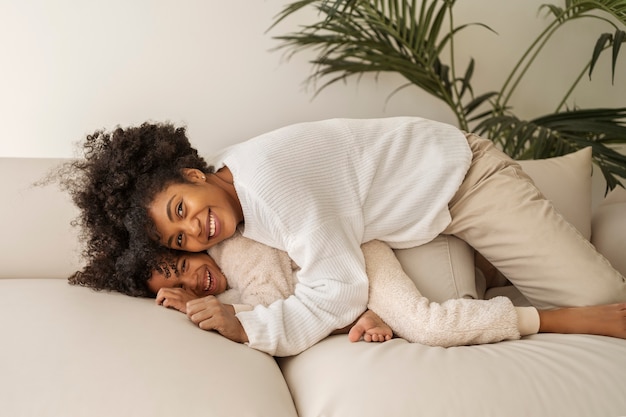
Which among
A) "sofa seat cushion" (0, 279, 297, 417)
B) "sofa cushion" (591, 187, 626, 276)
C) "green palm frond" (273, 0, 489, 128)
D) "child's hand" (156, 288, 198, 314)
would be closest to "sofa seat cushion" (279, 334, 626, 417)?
"sofa seat cushion" (0, 279, 297, 417)

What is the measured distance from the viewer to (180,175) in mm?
1637

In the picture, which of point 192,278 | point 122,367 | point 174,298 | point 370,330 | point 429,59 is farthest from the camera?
point 429,59

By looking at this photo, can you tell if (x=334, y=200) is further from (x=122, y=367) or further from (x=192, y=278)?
(x=122, y=367)

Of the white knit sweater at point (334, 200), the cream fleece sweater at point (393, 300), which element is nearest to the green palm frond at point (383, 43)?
the white knit sweater at point (334, 200)

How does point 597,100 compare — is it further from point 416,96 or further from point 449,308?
point 449,308

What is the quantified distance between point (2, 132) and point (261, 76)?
3.14ft

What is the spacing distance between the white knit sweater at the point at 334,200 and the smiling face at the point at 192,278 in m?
0.14

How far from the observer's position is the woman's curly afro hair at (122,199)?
1.58 meters

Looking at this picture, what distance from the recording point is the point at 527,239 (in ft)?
5.14

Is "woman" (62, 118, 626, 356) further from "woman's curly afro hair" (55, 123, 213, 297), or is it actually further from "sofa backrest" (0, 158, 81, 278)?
"sofa backrest" (0, 158, 81, 278)

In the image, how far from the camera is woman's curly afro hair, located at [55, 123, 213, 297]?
1577 mm

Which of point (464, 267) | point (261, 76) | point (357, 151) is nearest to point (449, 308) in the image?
point (464, 267)

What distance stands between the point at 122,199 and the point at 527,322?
3.49 ft

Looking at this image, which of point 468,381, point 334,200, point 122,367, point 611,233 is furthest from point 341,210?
point 611,233
